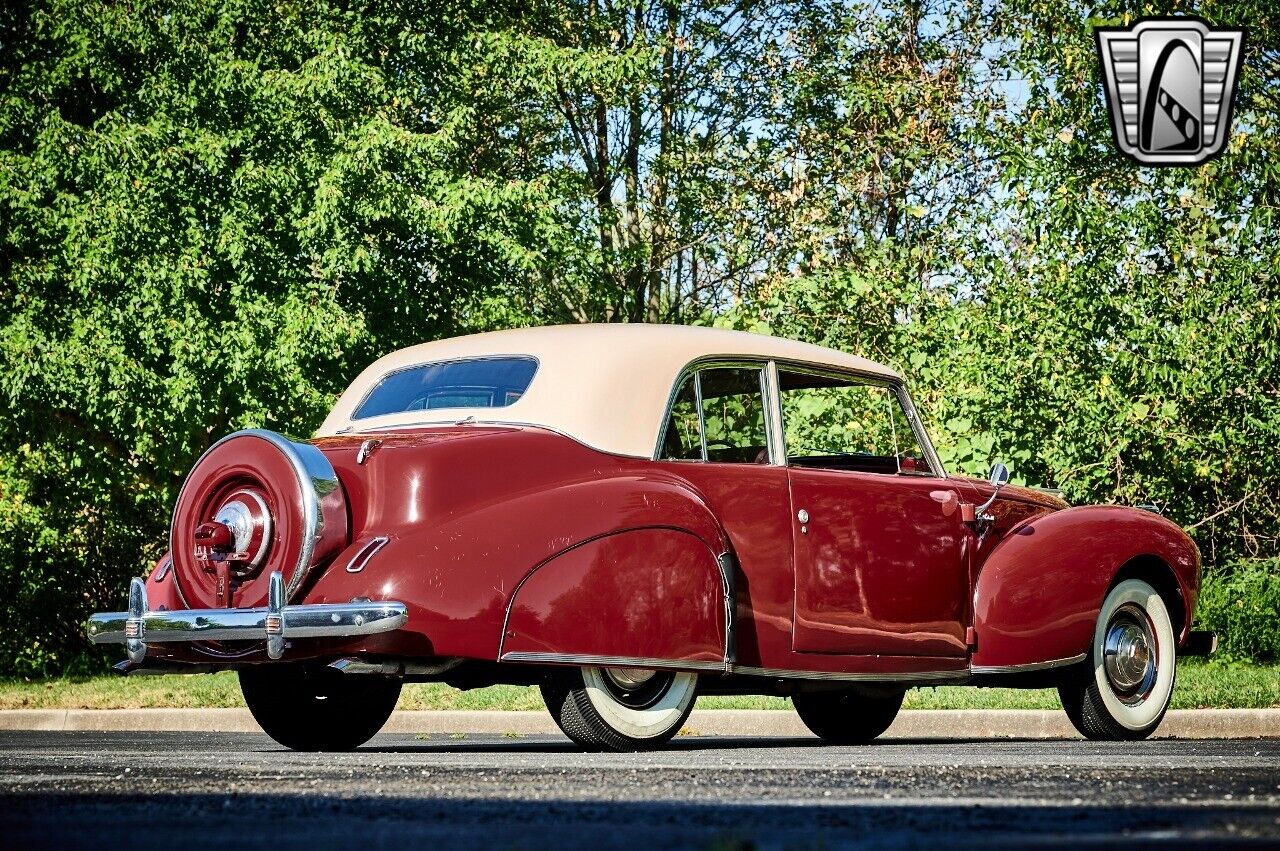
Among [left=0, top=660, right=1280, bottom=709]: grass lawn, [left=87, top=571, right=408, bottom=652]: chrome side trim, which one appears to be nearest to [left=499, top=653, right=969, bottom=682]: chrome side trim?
[left=87, top=571, right=408, bottom=652]: chrome side trim

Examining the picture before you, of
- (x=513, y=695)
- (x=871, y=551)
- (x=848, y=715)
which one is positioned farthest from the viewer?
(x=513, y=695)

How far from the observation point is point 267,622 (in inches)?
256

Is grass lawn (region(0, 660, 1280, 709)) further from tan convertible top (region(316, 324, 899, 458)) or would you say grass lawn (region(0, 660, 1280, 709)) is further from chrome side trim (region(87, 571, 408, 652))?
chrome side trim (region(87, 571, 408, 652))

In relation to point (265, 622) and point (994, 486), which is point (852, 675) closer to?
point (994, 486)

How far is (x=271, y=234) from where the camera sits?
17.4m

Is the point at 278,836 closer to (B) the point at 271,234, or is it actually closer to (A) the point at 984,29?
(B) the point at 271,234

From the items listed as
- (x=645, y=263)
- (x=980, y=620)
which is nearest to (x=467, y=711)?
(x=980, y=620)

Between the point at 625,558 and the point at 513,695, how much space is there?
612 cm

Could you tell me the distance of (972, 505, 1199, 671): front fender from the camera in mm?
8438

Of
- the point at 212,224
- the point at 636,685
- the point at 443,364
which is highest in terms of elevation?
the point at 212,224

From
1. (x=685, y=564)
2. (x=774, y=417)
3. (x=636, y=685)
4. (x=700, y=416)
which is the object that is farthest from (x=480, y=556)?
(x=774, y=417)

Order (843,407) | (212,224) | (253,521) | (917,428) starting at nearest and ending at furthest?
(253,521) < (917,428) < (843,407) < (212,224)

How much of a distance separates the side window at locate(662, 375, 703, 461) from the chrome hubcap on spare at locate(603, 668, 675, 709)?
968mm

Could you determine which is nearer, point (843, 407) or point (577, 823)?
point (577, 823)
